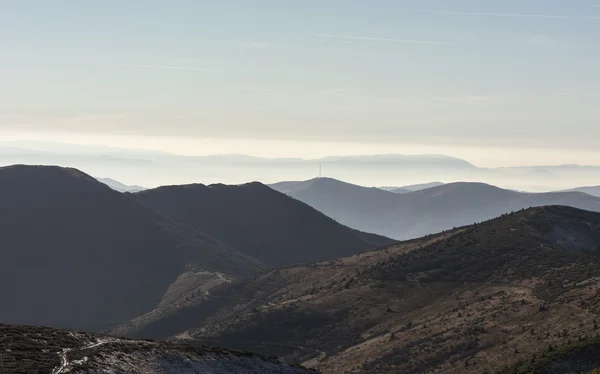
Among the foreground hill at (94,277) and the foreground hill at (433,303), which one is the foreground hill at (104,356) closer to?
the foreground hill at (433,303)

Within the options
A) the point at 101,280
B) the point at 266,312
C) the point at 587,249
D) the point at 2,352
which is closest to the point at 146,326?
the point at 266,312

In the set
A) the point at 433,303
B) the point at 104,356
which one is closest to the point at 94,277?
the point at 433,303

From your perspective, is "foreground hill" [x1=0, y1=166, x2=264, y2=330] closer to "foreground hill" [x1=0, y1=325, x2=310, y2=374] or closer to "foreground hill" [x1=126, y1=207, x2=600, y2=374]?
"foreground hill" [x1=126, y1=207, x2=600, y2=374]

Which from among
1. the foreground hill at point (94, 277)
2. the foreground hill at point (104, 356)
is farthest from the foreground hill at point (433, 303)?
the foreground hill at point (94, 277)

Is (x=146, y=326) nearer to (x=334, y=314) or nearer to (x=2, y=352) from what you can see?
(x=334, y=314)

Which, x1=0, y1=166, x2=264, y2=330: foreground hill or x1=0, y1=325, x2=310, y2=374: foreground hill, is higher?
x1=0, y1=325, x2=310, y2=374: foreground hill

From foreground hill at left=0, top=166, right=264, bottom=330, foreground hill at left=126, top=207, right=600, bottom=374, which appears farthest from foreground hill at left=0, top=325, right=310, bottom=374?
foreground hill at left=0, top=166, right=264, bottom=330

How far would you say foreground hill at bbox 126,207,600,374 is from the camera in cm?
6912

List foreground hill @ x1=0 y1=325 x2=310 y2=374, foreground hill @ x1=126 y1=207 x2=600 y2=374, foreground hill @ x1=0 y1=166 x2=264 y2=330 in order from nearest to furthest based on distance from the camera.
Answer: foreground hill @ x1=0 y1=325 x2=310 y2=374 < foreground hill @ x1=126 y1=207 x2=600 y2=374 < foreground hill @ x1=0 y1=166 x2=264 y2=330

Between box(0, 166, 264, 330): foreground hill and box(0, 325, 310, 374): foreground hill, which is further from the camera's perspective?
box(0, 166, 264, 330): foreground hill

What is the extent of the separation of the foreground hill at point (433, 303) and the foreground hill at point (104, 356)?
785 inches

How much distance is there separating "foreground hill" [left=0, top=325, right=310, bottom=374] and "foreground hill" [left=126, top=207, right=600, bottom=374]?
19950 millimetres

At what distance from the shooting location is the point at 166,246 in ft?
654

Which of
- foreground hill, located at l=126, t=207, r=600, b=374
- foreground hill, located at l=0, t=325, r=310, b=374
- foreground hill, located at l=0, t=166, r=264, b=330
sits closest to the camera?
foreground hill, located at l=0, t=325, r=310, b=374
